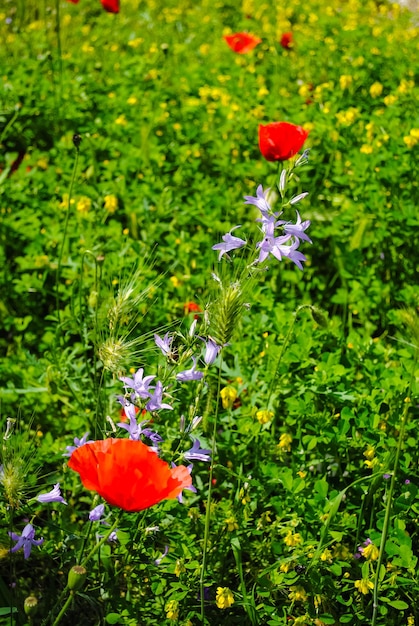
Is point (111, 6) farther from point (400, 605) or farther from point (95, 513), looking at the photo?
point (400, 605)

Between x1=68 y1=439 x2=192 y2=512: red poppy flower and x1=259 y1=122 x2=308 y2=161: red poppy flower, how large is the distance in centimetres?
121

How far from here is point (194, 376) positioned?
143 cm

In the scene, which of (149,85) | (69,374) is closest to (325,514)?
(69,374)

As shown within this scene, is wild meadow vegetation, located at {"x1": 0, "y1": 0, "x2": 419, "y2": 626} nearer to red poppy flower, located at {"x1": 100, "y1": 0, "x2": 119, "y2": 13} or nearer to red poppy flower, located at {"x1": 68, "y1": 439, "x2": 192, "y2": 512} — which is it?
red poppy flower, located at {"x1": 68, "y1": 439, "x2": 192, "y2": 512}

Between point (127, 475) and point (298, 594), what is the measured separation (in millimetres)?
672

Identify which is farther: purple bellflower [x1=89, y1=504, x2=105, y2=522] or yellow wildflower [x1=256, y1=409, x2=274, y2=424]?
yellow wildflower [x1=256, y1=409, x2=274, y2=424]

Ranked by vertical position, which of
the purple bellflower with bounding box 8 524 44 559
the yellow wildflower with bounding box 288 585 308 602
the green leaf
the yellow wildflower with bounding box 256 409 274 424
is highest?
the purple bellflower with bounding box 8 524 44 559

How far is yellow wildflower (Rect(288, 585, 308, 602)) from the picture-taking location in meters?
1.59

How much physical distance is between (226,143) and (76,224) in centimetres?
81

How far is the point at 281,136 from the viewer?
83.4 inches

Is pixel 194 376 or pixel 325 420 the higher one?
pixel 194 376

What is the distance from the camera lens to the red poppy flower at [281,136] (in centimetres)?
211

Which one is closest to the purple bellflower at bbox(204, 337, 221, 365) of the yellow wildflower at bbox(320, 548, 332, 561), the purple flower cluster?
the purple flower cluster

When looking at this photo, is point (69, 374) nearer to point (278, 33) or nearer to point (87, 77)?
point (87, 77)
